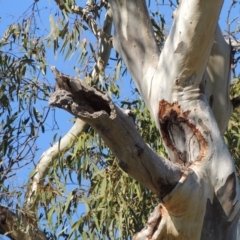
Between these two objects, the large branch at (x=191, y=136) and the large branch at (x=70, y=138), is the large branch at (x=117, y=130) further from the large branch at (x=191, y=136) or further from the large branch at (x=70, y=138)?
the large branch at (x=70, y=138)

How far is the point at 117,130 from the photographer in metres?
2.08

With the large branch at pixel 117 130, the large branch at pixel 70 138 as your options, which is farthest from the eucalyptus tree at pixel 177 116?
the large branch at pixel 70 138

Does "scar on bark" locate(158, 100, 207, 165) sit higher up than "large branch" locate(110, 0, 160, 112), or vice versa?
"large branch" locate(110, 0, 160, 112)

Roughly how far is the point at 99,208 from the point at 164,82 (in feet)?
3.98

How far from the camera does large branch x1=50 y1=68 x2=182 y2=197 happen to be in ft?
6.57

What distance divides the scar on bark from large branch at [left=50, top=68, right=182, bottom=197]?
0.27 m

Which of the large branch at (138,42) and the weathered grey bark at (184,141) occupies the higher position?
the large branch at (138,42)

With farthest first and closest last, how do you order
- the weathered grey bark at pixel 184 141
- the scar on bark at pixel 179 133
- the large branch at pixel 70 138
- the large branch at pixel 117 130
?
1. the large branch at pixel 70 138
2. the scar on bark at pixel 179 133
3. the weathered grey bark at pixel 184 141
4. the large branch at pixel 117 130

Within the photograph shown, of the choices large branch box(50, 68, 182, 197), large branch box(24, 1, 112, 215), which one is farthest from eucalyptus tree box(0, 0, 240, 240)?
large branch box(24, 1, 112, 215)

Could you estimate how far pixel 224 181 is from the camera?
2.55 m

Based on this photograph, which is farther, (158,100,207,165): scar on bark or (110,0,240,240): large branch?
(158,100,207,165): scar on bark

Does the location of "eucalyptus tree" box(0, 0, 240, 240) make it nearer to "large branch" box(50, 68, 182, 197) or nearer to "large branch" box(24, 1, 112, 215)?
"large branch" box(50, 68, 182, 197)

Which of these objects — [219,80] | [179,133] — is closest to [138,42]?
[219,80]

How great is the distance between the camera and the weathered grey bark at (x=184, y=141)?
7.59 feet
